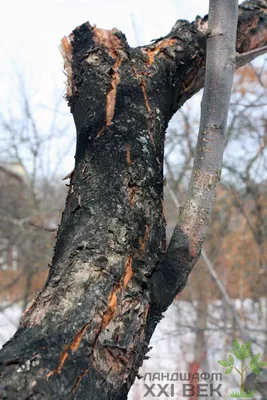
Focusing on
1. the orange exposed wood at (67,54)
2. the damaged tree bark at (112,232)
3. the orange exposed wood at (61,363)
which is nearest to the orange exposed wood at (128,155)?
the damaged tree bark at (112,232)

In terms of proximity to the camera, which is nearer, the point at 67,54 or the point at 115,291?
the point at 115,291

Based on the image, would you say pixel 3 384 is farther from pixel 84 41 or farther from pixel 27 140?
pixel 27 140

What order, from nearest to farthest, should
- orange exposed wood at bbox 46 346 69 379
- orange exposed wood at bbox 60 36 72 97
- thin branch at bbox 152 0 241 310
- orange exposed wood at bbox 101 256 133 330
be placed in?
orange exposed wood at bbox 46 346 69 379
orange exposed wood at bbox 101 256 133 330
thin branch at bbox 152 0 241 310
orange exposed wood at bbox 60 36 72 97

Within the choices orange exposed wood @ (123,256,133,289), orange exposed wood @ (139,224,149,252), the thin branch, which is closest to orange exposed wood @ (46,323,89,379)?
orange exposed wood @ (123,256,133,289)

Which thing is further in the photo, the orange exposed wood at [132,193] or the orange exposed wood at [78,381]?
the orange exposed wood at [132,193]

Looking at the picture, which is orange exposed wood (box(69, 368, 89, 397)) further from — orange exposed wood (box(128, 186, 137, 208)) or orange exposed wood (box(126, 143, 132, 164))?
orange exposed wood (box(126, 143, 132, 164))

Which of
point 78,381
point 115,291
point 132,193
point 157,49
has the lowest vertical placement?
point 78,381

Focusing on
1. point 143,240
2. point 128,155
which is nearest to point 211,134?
point 128,155

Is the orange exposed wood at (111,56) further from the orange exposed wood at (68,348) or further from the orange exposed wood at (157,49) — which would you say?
the orange exposed wood at (68,348)

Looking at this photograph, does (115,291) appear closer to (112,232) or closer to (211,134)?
(112,232)

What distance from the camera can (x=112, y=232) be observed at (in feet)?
3.59

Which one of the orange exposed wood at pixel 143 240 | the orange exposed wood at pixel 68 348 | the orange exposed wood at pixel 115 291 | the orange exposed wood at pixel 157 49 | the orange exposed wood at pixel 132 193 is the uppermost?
the orange exposed wood at pixel 157 49

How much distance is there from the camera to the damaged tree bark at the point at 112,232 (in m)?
0.88

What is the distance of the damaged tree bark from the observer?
0.88m
